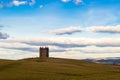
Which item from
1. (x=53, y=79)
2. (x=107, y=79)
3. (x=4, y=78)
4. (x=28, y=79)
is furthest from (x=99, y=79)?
(x=4, y=78)

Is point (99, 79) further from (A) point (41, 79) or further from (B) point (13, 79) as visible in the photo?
(B) point (13, 79)

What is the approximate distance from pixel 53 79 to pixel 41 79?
3.69m

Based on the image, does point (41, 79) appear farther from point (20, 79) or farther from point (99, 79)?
point (99, 79)

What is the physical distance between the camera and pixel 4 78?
97938 mm

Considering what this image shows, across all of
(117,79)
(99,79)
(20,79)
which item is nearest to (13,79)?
(20,79)

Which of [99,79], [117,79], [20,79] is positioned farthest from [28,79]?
[117,79]

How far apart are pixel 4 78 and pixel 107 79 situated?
3195 centimetres

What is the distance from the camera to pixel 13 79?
95.5m

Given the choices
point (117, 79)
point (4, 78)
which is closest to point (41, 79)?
point (4, 78)

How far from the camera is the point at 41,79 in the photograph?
96125 millimetres

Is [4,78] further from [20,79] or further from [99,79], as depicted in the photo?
[99,79]

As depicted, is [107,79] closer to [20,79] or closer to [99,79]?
[99,79]

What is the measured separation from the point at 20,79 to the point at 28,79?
2.44 metres

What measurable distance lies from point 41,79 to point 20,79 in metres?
6.41
